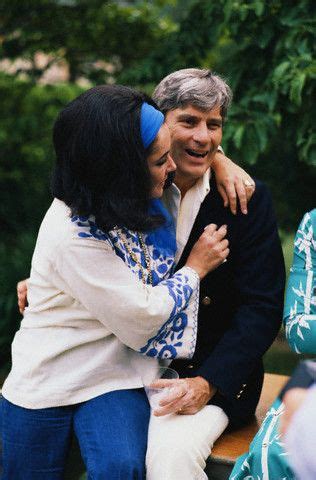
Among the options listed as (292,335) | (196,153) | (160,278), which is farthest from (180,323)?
(196,153)

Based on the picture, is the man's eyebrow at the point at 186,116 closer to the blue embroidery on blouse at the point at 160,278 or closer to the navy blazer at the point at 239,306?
the navy blazer at the point at 239,306

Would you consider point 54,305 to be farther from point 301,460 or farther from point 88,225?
point 301,460

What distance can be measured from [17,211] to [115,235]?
5.91m

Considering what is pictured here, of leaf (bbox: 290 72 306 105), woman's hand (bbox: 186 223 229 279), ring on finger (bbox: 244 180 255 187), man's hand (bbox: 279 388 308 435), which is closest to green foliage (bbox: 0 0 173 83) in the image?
leaf (bbox: 290 72 306 105)

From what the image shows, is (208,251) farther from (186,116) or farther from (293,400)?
(293,400)

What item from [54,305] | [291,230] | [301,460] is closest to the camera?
[301,460]

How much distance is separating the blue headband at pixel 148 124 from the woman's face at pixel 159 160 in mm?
24

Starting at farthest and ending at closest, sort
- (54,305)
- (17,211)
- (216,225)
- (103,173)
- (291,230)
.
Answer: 1. (17,211)
2. (291,230)
3. (216,225)
4. (54,305)
5. (103,173)

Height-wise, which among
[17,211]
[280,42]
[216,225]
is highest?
[280,42]

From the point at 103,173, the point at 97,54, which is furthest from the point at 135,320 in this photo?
the point at 97,54

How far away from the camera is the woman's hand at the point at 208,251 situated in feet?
10.1

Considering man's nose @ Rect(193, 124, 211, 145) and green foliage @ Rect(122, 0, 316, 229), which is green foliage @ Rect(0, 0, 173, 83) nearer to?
green foliage @ Rect(122, 0, 316, 229)

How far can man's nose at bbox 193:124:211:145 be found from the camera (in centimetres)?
318

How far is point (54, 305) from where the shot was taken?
118 inches
